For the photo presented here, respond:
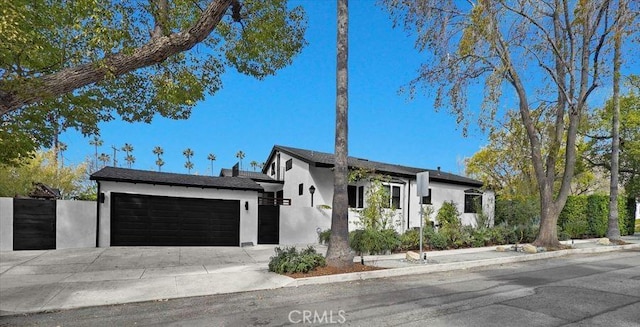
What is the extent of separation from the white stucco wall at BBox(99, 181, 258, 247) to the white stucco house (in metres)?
1.45

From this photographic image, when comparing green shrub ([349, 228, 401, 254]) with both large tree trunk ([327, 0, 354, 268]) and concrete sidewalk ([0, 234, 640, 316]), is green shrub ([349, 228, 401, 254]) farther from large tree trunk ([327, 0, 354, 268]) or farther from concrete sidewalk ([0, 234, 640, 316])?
large tree trunk ([327, 0, 354, 268])

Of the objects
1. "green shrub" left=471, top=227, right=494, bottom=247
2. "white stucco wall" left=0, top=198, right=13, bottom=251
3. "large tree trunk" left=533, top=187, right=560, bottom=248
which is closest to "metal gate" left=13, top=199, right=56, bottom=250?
"white stucco wall" left=0, top=198, right=13, bottom=251

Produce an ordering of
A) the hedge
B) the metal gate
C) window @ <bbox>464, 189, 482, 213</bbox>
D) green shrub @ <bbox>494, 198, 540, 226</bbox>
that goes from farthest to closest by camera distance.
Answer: window @ <bbox>464, 189, 482, 213</bbox> → green shrub @ <bbox>494, 198, 540, 226</bbox> → the hedge → the metal gate

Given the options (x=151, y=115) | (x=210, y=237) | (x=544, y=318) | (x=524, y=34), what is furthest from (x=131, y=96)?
(x=524, y=34)

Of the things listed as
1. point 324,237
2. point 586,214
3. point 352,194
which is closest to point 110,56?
point 324,237

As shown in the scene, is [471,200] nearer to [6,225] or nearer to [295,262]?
[295,262]

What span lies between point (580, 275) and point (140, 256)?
12503 millimetres

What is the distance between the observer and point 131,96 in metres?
10.7

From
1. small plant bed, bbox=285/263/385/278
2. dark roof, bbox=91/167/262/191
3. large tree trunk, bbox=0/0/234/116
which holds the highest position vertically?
large tree trunk, bbox=0/0/234/116

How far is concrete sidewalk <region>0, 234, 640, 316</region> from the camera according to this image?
7.06 meters

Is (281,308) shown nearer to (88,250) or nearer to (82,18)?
(82,18)

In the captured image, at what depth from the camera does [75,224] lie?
45.4ft

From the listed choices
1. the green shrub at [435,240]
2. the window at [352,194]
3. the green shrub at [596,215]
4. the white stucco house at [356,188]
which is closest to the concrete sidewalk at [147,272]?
the green shrub at [435,240]

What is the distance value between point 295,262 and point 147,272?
374cm
